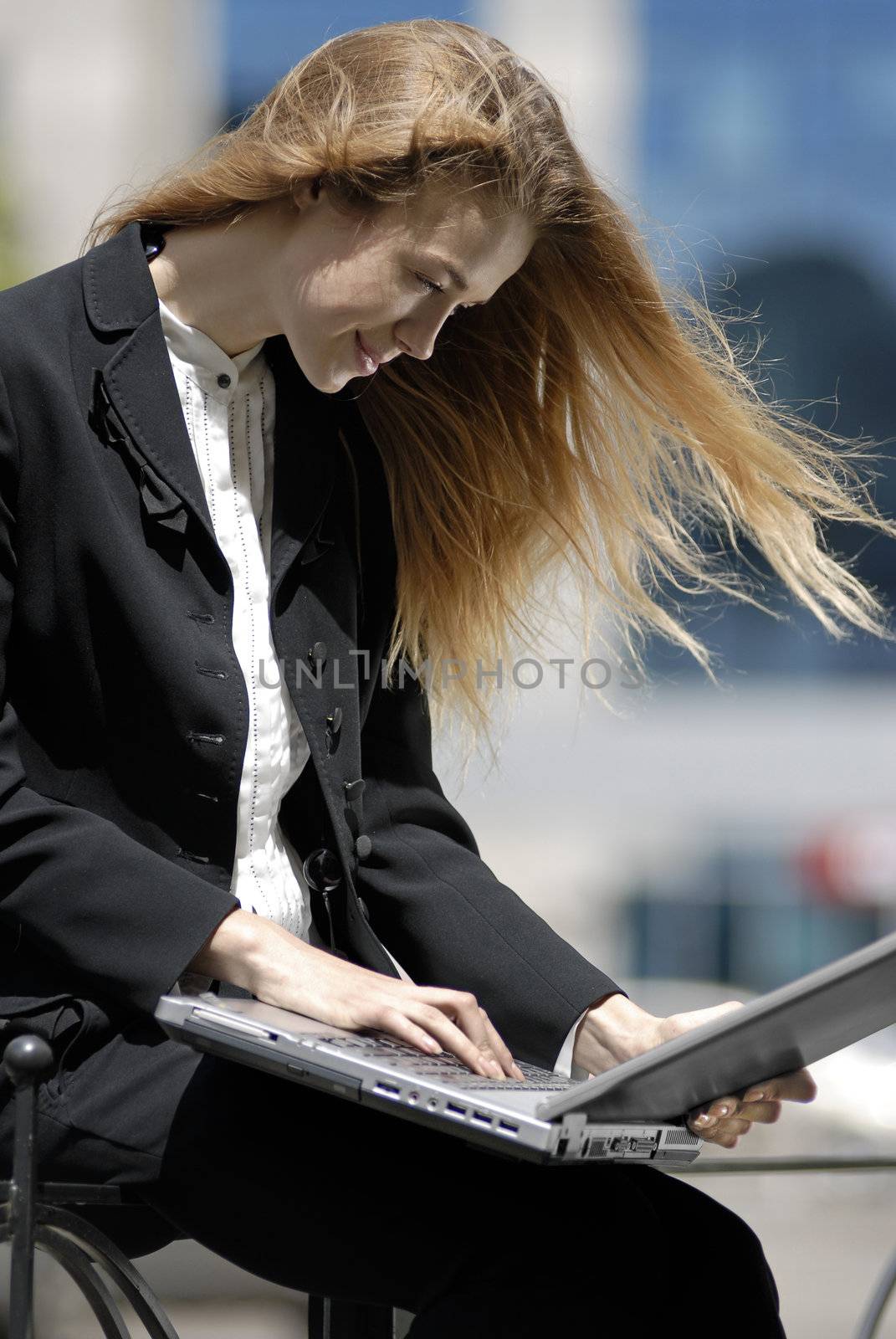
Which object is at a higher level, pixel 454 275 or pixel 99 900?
pixel 454 275

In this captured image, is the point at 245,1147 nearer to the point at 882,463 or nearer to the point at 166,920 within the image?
the point at 166,920

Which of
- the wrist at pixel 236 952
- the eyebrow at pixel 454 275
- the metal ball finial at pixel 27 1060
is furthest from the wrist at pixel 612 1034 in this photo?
the eyebrow at pixel 454 275

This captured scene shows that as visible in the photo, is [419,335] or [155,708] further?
[419,335]

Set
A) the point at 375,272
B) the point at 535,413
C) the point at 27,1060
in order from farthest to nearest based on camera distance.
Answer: the point at 535,413
the point at 375,272
the point at 27,1060

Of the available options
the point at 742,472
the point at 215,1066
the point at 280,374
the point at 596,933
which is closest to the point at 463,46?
the point at 280,374

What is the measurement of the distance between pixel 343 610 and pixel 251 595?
142 mm

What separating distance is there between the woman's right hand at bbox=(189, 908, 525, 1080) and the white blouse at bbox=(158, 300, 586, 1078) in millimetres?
195

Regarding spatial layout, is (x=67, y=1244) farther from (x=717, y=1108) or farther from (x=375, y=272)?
(x=375, y=272)

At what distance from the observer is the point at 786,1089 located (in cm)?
154

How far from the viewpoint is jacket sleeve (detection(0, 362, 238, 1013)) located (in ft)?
4.98

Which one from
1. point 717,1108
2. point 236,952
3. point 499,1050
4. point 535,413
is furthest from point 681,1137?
point 535,413

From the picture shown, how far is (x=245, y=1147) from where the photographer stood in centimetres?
146

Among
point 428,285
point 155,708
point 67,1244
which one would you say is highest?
point 428,285

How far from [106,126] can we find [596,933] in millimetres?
6820
